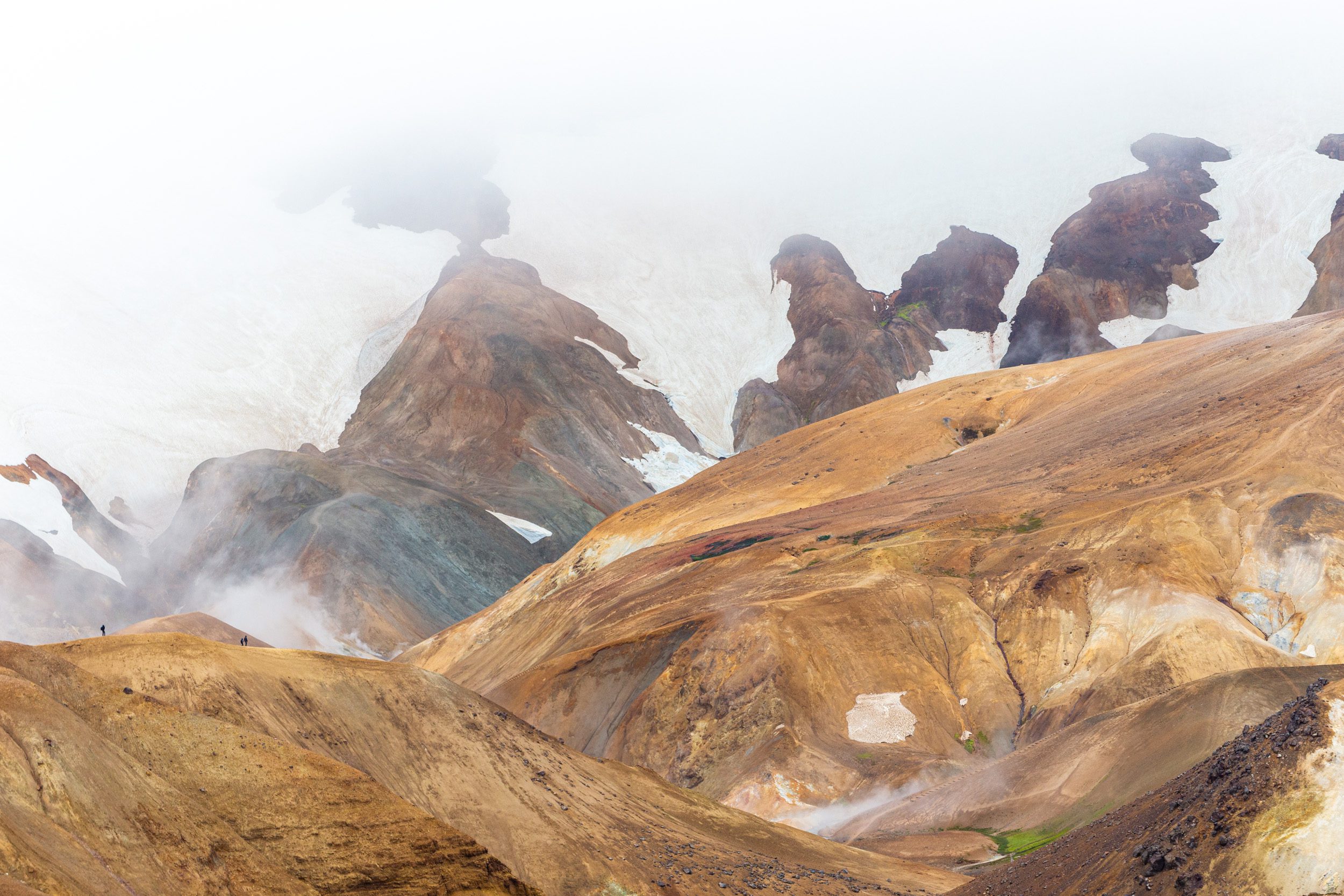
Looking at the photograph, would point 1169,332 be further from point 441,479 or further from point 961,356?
point 441,479

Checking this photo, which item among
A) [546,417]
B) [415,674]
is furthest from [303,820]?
[546,417]

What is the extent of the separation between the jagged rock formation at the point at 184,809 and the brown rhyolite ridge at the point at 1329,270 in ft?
355

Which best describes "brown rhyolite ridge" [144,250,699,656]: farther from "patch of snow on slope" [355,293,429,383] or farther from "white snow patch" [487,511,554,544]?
"patch of snow on slope" [355,293,429,383]

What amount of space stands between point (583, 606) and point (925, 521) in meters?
17.1

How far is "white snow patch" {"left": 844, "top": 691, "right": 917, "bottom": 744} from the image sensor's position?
41.5 m

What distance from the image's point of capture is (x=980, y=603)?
4625cm

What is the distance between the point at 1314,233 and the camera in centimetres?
12156

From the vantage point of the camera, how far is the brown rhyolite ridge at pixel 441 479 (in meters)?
82.7

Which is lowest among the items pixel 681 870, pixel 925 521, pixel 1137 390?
pixel 681 870

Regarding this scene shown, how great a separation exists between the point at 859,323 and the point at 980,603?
3533 inches

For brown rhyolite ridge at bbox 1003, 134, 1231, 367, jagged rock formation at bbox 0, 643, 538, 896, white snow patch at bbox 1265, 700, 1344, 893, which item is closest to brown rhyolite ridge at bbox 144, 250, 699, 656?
brown rhyolite ridge at bbox 1003, 134, 1231, 367

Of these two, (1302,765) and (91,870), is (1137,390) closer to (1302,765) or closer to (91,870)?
(1302,765)

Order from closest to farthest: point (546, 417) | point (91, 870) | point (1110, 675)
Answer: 1. point (91, 870)
2. point (1110, 675)
3. point (546, 417)

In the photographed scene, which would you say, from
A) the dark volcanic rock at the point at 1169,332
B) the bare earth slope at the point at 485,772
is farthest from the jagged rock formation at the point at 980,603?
the dark volcanic rock at the point at 1169,332
